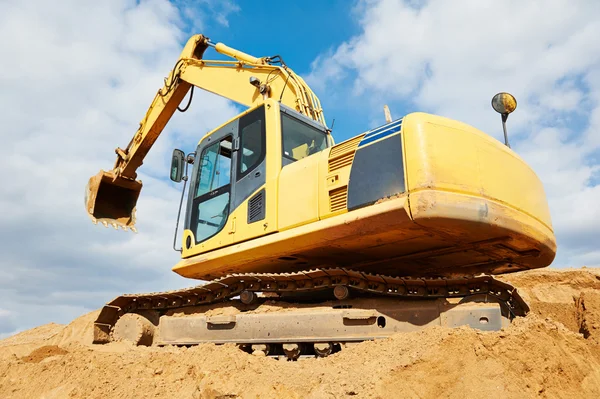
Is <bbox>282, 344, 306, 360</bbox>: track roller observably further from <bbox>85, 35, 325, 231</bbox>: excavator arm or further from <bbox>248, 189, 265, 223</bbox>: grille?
<bbox>85, 35, 325, 231</bbox>: excavator arm

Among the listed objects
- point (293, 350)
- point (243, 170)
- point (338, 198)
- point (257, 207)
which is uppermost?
point (243, 170)

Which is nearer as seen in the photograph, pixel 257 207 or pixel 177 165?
pixel 257 207

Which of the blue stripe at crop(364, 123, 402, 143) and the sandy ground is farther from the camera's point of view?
the blue stripe at crop(364, 123, 402, 143)

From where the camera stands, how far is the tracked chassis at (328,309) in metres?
4.43

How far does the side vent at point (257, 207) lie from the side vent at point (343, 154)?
38.7 inches

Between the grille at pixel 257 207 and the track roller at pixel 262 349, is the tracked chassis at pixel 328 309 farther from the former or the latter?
the grille at pixel 257 207

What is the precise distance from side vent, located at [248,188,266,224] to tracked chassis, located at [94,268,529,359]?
0.66m

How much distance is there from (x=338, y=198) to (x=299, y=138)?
5.67ft

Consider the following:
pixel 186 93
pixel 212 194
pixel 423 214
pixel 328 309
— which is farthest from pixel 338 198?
pixel 186 93

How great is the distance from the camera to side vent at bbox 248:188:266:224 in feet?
17.4

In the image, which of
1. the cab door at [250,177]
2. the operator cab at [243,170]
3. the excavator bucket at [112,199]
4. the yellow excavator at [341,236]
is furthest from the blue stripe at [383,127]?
the excavator bucket at [112,199]

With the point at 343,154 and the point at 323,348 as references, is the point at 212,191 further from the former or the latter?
the point at 323,348

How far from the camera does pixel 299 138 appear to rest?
607 cm

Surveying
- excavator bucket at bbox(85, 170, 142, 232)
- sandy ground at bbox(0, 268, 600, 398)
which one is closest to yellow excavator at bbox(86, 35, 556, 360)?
sandy ground at bbox(0, 268, 600, 398)
